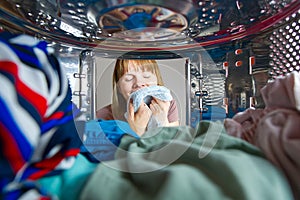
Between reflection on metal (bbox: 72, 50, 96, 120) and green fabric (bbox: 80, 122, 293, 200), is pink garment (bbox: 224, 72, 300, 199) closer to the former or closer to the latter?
green fabric (bbox: 80, 122, 293, 200)

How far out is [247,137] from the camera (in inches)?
14.4

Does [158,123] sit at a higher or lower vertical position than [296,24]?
lower

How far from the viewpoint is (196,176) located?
26 centimetres

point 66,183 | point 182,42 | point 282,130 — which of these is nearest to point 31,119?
point 66,183

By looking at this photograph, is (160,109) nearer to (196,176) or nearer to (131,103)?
(131,103)

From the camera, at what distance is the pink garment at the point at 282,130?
11.3 inches

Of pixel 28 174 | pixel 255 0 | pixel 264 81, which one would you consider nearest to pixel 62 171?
pixel 28 174

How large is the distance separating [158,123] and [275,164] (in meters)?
0.54

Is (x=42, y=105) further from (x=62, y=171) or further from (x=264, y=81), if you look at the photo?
(x=264, y=81)

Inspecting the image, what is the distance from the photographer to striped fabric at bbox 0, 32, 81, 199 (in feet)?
0.82

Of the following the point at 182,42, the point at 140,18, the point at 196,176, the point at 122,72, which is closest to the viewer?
the point at 196,176

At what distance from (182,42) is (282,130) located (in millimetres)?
513

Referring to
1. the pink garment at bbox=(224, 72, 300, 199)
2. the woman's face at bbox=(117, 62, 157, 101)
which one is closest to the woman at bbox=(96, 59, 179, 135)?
the woman's face at bbox=(117, 62, 157, 101)

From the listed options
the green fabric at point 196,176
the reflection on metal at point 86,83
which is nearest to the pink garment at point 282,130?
the green fabric at point 196,176
